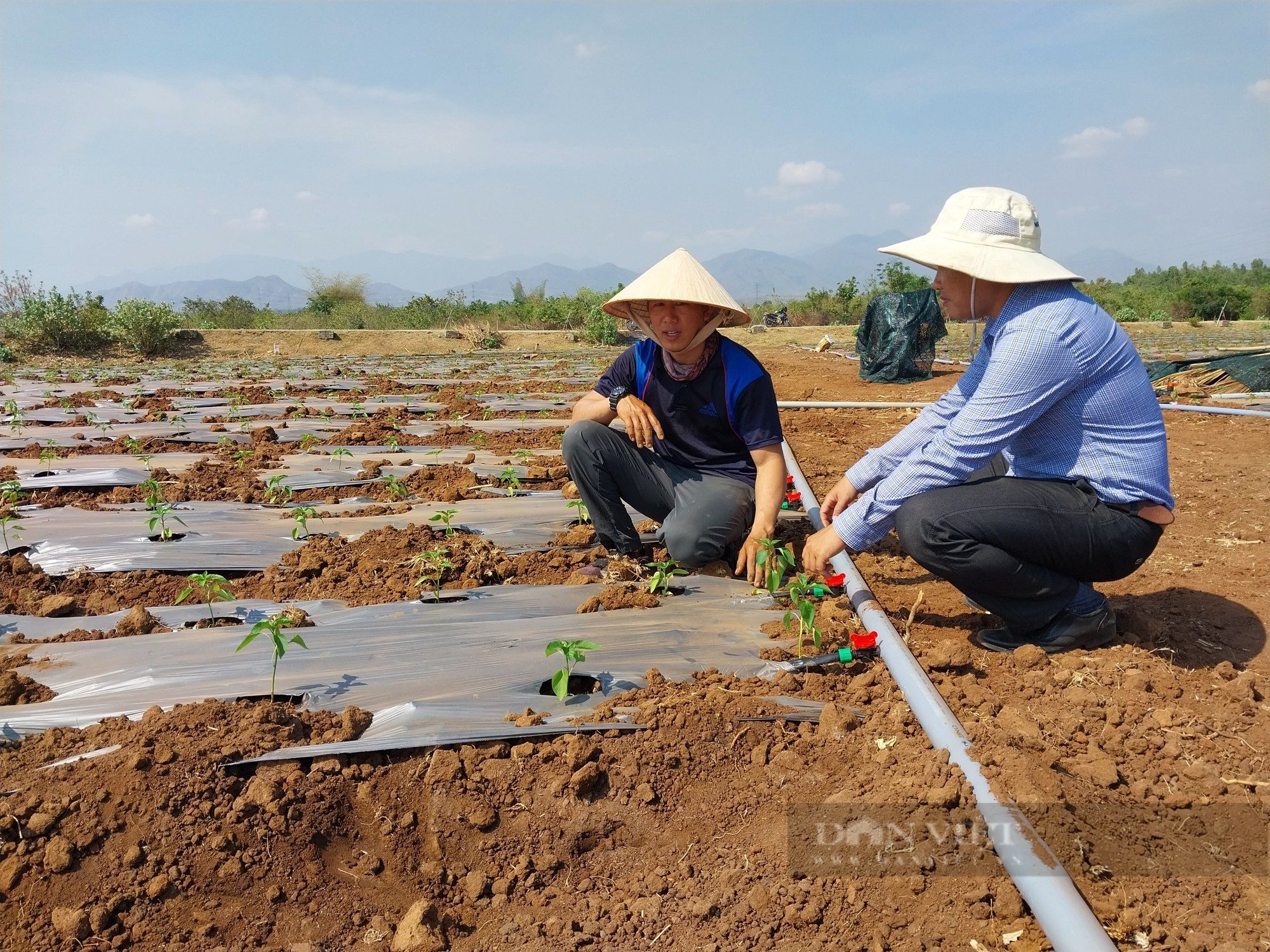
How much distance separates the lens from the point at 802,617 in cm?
223

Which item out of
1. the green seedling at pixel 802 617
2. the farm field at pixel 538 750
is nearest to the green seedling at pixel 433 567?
the farm field at pixel 538 750

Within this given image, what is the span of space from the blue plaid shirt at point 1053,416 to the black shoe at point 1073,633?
0.39 meters

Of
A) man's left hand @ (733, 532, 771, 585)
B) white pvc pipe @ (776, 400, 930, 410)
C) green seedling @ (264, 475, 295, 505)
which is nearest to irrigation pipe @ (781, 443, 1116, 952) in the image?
man's left hand @ (733, 532, 771, 585)

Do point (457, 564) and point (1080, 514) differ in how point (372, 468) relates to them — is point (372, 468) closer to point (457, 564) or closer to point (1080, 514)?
point (457, 564)

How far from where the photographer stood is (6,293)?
800 inches

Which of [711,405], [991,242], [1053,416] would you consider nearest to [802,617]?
[1053,416]

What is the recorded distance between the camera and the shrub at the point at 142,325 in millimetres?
15844

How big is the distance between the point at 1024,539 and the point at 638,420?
1.43 m

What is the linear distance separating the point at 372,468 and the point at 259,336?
51.9ft

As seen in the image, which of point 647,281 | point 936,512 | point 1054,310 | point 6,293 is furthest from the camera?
point 6,293

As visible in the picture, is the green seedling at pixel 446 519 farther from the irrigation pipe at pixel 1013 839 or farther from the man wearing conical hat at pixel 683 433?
the irrigation pipe at pixel 1013 839

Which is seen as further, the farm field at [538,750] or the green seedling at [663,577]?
the green seedling at [663,577]

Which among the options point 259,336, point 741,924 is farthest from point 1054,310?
point 259,336

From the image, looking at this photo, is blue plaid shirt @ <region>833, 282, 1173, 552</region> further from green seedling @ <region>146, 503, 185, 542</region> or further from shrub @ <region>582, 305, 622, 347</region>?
shrub @ <region>582, 305, 622, 347</region>
